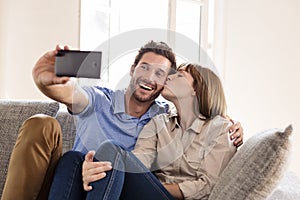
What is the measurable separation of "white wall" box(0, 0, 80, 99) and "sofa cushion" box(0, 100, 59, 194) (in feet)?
1.82

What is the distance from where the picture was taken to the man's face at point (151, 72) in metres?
1.38

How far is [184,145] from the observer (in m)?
1.48

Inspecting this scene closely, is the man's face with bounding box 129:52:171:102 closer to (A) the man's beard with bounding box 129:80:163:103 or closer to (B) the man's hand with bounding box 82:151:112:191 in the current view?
(A) the man's beard with bounding box 129:80:163:103

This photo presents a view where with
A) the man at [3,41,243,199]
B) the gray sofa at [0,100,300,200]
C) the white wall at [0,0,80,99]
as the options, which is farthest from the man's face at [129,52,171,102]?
the white wall at [0,0,80,99]

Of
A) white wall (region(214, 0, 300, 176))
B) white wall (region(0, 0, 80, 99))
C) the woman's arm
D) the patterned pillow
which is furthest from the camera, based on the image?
white wall (region(214, 0, 300, 176))

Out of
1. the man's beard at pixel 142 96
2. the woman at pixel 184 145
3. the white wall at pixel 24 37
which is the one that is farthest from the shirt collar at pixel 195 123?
the white wall at pixel 24 37

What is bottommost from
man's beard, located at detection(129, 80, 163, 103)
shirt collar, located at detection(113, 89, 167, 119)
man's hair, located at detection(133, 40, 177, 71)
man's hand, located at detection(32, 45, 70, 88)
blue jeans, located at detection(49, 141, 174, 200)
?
blue jeans, located at detection(49, 141, 174, 200)

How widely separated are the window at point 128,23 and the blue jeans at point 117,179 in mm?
232

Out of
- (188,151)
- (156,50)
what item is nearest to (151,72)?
(156,50)

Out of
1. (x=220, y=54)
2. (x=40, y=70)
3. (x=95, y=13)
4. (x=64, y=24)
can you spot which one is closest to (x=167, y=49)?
(x=40, y=70)

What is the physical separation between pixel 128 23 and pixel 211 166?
117 cm

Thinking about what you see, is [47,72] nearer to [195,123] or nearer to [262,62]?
[195,123]

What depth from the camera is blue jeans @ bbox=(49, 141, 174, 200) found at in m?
1.29

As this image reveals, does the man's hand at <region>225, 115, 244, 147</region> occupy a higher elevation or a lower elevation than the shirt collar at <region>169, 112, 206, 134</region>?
lower
